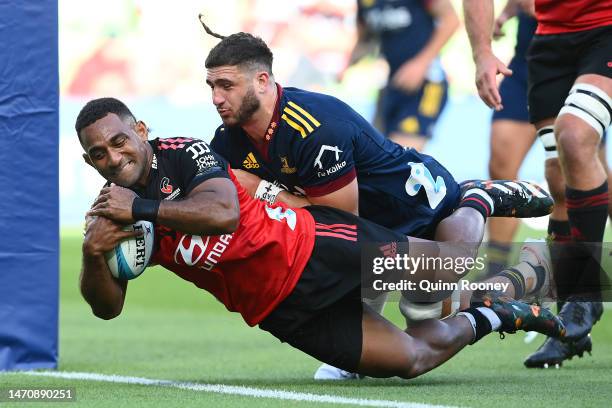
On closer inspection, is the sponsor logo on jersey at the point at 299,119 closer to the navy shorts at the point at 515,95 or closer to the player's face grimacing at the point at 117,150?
the player's face grimacing at the point at 117,150

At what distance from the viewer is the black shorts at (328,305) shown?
4375 millimetres

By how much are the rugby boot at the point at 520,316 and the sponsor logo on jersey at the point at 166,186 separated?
1453 millimetres

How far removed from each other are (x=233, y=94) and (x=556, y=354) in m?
1.92

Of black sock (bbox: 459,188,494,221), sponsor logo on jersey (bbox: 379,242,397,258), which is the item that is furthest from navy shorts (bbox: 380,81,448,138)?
sponsor logo on jersey (bbox: 379,242,397,258)

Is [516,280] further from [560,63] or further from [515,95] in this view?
[515,95]

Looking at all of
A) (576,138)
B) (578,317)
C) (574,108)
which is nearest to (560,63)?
(574,108)

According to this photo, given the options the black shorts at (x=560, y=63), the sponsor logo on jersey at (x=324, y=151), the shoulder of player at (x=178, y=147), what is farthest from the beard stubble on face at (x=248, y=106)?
the black shorts at (x=560, y=63)

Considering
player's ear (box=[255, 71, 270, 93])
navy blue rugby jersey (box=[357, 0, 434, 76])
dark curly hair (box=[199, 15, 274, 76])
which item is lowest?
player's ear (box=[255, 71, 270, 93])

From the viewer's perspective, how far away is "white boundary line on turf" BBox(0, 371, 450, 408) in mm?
3767

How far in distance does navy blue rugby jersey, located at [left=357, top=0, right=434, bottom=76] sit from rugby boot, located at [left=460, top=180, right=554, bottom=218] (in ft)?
10.2

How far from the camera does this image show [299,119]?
15.4ft

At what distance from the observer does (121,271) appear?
4.18 m

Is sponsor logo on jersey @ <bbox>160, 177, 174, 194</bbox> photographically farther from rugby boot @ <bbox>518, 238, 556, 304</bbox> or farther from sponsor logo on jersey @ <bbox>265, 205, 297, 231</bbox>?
rugby boot @ <bbox>518, 238, 556, 304</bbox>

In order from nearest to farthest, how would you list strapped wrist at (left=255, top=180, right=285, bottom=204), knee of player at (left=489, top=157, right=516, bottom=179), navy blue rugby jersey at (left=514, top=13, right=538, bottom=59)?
strapped wrist at (left=255, top=180, right=285, bottom=204)
knee of player at (left=489, top=157, right=516, bottom=179)
navy blue rugby jersey at (left=514, top=13, right=538, bottom=59)
